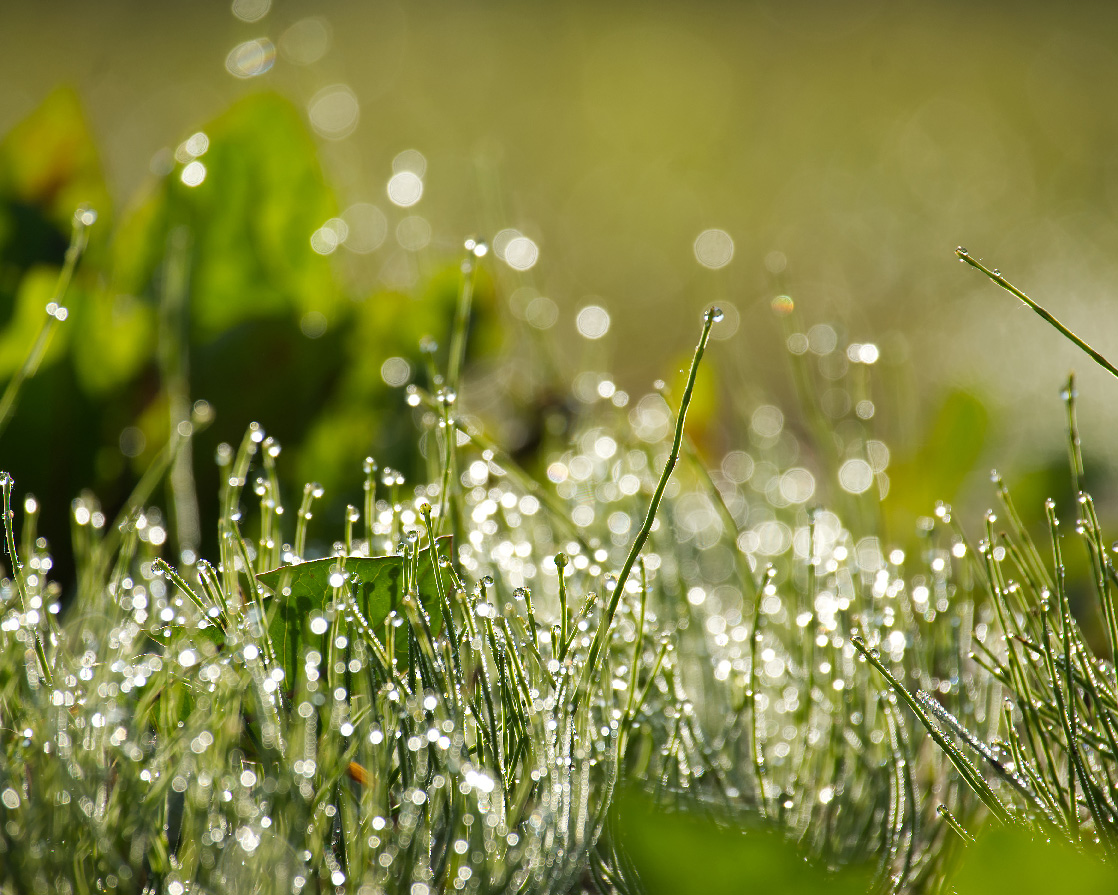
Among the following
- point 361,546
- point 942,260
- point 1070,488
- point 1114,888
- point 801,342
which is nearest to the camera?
point 1114,888

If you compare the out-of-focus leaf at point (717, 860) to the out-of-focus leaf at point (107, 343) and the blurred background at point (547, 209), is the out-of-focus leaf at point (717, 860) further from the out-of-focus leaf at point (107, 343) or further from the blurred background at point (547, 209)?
the out-of-focus leaf at point (107, 343)

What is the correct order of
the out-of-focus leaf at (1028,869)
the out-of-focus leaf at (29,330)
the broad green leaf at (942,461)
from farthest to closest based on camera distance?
1. the broad green leaf at (942,461)
2. the out-of-focus leaf at (29,330)
3. the out-of-focus leaf at (1028,869)

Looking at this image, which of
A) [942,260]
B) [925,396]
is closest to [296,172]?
[925,396]

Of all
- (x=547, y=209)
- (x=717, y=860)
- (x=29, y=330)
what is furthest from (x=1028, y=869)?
(x=547, y=209)

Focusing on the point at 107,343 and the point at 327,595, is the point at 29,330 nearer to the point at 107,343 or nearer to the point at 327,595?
the point at 107,343

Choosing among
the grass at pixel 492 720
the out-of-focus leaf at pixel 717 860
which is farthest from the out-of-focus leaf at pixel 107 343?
the out-of-focus leaf at pixel 717 860

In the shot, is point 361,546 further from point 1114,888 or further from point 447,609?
point 1114,888

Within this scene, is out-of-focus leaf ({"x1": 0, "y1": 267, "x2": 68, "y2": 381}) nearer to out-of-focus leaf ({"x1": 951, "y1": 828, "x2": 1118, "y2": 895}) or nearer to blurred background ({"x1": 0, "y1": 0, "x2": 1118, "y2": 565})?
blurred background ({"x1": 0, "y1": 0, "x2": 1118, "y2": 565})
